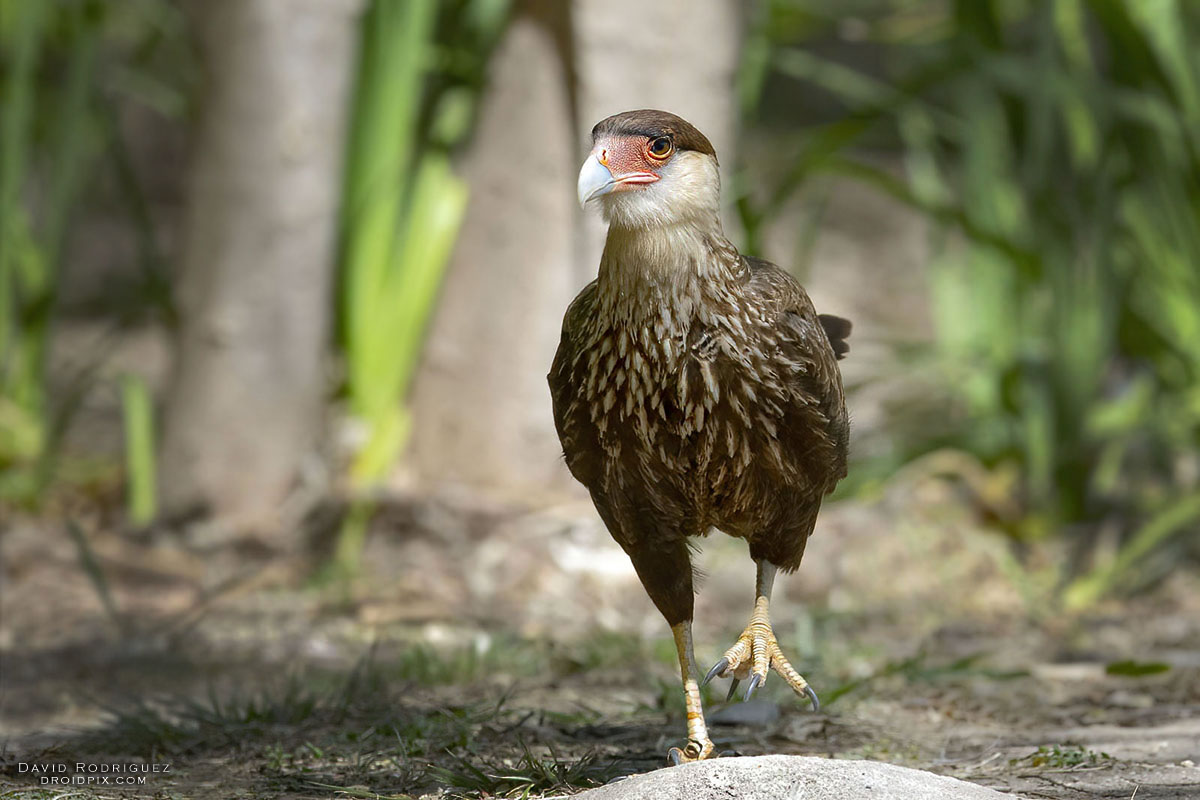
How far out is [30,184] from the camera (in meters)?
8.77

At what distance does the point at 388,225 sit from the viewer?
486 centimetres

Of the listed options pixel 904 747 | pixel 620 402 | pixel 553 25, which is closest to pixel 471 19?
pixel 553 25

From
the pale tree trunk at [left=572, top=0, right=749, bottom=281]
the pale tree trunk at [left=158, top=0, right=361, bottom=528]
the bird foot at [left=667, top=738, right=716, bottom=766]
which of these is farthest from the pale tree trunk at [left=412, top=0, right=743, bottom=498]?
the bird foot at [left=667, top=738, right=716, bottom=766]

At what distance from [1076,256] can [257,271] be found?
2839 mm

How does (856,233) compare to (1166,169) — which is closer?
(1166,169)

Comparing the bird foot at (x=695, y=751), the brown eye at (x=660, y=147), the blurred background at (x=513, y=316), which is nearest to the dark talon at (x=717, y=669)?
the bird foot at (x=695, y=751)

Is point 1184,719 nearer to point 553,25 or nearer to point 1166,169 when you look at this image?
point 1166,169

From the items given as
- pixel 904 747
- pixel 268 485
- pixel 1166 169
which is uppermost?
pixel 1166 169

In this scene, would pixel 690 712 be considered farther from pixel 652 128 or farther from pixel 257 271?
pixel 257 271

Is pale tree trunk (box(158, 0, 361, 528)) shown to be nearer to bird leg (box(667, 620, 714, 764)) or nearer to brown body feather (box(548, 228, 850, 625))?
brown body feather (box(548, 228, 850, 625))

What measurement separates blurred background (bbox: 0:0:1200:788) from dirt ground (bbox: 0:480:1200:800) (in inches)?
1.1

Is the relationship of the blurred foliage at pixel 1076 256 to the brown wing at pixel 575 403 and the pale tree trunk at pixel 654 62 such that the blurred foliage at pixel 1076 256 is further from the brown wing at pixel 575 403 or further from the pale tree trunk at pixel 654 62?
the brown wing at pixel 575 403

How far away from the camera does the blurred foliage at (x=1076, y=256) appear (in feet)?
14.8

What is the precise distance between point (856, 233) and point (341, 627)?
20.1 ft
